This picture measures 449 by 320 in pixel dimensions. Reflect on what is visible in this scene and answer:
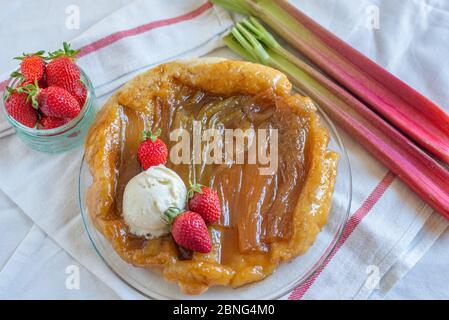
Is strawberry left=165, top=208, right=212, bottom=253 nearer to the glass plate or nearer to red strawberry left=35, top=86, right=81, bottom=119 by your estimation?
the glass plate

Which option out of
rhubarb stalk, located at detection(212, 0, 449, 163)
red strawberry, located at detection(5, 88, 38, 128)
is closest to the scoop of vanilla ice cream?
red strawberry, located at detection(5, 88, 38, 128)

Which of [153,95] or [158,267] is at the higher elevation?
[153,95]

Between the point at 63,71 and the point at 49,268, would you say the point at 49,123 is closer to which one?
the point at 63,71

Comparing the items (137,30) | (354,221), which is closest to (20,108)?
(137,30)

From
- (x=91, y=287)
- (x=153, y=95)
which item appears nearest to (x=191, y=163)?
(x=153, y=95)

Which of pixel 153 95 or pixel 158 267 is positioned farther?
pixel 153 95

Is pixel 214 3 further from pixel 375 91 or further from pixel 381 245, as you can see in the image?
pixel 381 245

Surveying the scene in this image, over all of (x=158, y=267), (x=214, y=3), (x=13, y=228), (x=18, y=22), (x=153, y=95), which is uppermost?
(x=214, y=3)
